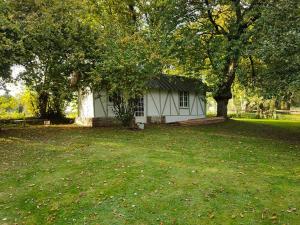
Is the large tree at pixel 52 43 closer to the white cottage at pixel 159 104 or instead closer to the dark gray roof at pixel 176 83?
the white cottage at pixel 159 104

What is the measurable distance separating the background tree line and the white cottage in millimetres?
2074

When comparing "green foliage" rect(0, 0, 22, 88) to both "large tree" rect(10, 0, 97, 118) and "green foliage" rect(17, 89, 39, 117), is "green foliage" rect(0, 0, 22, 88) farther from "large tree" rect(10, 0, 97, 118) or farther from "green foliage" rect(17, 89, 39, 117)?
"green foliage" rect(17, 89, 39, 117)

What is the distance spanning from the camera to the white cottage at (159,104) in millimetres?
20062

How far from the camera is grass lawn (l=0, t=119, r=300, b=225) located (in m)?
6.76

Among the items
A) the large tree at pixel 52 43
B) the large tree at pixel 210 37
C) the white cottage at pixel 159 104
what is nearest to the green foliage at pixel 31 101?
the white cottage at pixel 159 104

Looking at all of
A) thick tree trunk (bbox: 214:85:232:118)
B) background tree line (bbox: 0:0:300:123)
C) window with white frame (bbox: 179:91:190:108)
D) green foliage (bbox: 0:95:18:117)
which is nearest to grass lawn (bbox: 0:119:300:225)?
background tree line (bbox: 0:0:300:123)

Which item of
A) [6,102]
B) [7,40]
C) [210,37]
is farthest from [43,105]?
[210,37]

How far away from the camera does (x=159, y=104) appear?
73.9ft

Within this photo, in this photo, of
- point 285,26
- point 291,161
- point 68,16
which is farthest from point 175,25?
point 291,161

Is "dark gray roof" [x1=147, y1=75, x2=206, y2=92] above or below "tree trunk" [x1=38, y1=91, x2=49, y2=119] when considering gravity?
above

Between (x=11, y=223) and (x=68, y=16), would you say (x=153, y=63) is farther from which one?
(x=11, y=223)

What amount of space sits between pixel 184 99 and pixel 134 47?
31.4ft

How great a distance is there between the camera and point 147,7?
24359 mm

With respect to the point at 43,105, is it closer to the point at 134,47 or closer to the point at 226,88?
the point at 134,47
